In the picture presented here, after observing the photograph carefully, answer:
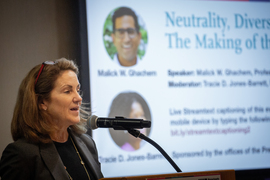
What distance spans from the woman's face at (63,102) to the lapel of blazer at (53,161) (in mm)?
163

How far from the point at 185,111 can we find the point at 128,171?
2.49 feet

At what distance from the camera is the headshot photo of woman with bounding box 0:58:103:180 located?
4.93 feet

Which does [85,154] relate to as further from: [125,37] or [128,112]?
[125,37]

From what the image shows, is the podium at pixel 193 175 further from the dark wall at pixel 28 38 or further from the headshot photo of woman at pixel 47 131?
the dark wall at pixel 28 38

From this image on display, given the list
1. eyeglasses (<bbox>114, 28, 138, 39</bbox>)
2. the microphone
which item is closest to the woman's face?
the microphone

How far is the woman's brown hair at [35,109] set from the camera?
1601 millimetres

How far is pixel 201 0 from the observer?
2.85 metres

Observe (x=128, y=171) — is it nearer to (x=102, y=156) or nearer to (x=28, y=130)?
(x=102, y=156)

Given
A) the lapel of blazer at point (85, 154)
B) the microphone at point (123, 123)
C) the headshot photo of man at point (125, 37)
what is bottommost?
the lapel of blazer at point (85, 154)

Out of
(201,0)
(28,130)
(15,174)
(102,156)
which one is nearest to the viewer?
(15,174)

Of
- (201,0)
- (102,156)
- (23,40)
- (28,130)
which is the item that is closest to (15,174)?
(28,130)

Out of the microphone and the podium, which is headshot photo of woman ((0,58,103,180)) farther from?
the podium

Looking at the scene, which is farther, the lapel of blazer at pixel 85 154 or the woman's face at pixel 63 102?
the lapel of blazer at pixel 85 154

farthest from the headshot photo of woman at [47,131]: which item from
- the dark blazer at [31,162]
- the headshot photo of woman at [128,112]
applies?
the headshot photo of woman at [128,112]
